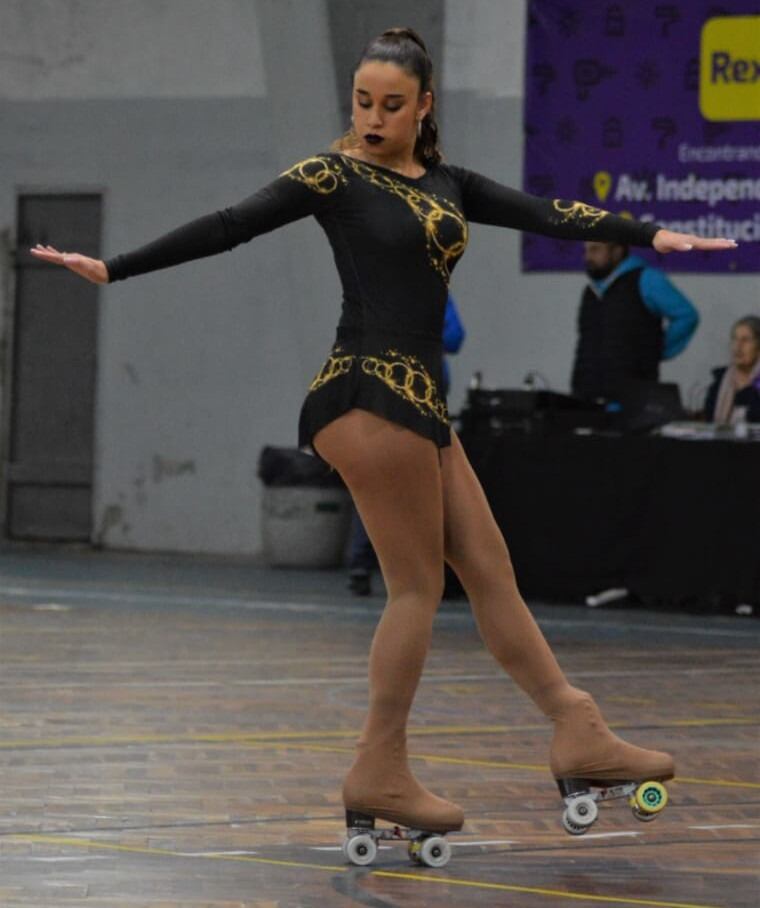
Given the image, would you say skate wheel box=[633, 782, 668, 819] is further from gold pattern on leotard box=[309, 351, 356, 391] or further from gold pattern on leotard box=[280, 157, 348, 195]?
gold pattern on leotard box=[280, 157, 348, 195]

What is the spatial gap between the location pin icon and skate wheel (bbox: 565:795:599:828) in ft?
30.1

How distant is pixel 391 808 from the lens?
4625mm

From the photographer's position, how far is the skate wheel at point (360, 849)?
4.64 metres

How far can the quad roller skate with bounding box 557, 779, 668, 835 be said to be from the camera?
15.5ft

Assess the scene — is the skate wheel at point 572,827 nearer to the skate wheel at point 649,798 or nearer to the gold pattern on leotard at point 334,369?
the skate wheel at point 649,798

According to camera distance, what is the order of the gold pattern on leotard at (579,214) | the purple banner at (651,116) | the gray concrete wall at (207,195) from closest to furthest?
the gold pattern on leotard at (579,214), the purple banner at (651,116), the gray concrete wall at (207,195)

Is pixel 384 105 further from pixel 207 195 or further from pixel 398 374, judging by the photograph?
pixel 207 195

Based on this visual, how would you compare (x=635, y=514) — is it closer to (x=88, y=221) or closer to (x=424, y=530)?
(x=88, y=221)

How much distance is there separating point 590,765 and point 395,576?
610mm

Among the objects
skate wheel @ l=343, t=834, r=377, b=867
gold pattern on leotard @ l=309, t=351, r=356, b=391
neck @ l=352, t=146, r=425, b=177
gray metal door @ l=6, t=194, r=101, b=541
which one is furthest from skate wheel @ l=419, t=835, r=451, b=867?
gray metal door @ l=6, t=194, r=101, b=541

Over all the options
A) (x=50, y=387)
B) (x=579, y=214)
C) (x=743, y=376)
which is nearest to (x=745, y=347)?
(x=743, y=376)

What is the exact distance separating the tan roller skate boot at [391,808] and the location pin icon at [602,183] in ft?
30.4

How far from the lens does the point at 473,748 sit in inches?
254

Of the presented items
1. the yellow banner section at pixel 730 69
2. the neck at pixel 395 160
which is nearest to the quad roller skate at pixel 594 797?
the neck at pixel 395 160
